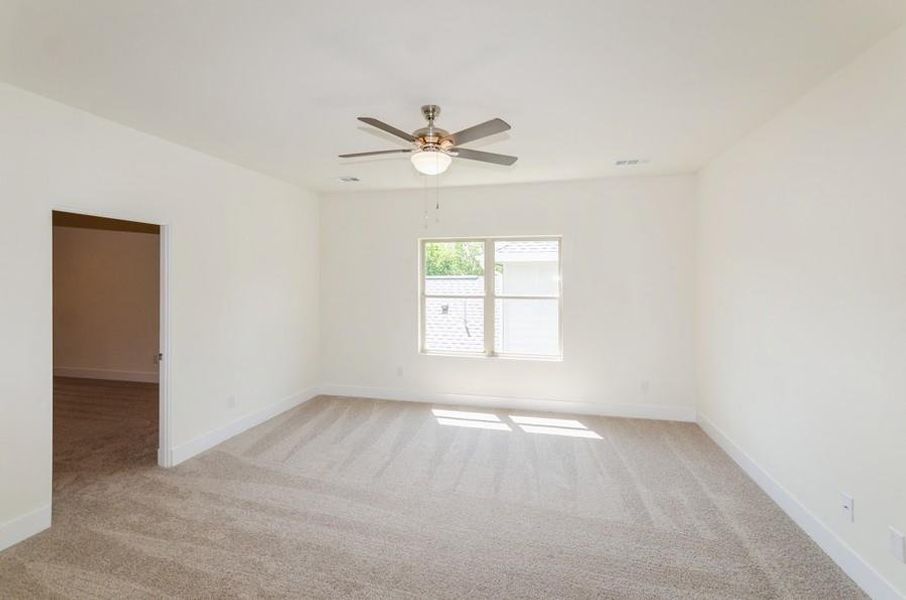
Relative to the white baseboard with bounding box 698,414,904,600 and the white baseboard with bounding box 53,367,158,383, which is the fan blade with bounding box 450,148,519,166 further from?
the white baseboard with bounding box 53,367,158,383

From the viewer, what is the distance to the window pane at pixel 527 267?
5.05 meters

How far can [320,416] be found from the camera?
15.5ft

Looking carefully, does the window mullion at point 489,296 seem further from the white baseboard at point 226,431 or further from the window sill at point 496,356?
the white baseboard at point 226,431

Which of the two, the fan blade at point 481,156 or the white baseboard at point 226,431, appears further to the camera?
the white baseboard at point 226,431

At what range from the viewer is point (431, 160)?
2506mm

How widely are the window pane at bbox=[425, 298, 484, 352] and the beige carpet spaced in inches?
55.6

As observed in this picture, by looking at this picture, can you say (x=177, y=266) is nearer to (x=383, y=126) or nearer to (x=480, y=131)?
(x=383, y=126)

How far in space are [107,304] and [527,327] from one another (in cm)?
657

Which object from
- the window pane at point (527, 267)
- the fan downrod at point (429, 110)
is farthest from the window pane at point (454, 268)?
the fan downrod at point (429, 110)

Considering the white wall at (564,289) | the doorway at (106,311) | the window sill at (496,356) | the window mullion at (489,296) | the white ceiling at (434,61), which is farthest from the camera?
the doorway at (106,311)

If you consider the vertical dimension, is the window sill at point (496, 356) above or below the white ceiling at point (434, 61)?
below

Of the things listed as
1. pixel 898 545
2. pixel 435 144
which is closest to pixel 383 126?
pixel 435 144

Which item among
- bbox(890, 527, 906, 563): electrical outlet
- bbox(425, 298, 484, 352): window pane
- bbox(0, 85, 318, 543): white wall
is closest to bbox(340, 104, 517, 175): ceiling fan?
bbox(0, 85, 318, 543): white wall

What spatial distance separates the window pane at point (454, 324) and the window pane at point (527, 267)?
0.43m
